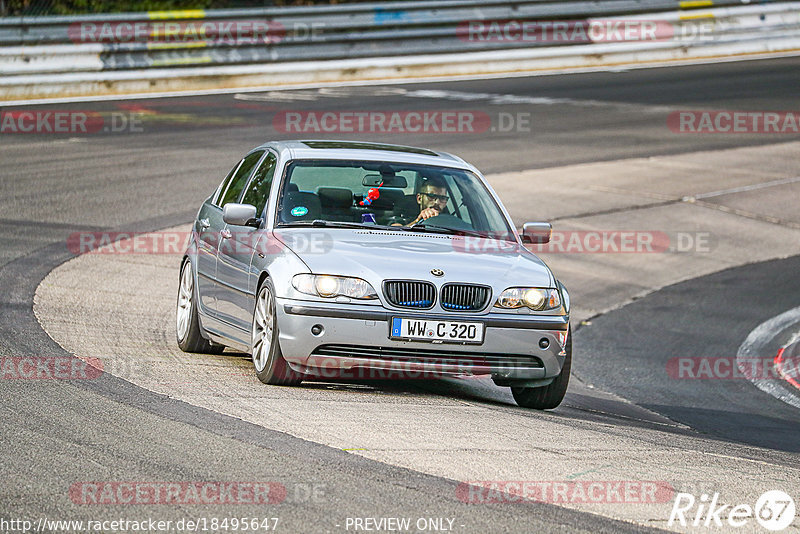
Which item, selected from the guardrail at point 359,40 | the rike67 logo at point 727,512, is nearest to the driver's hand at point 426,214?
the rike67 logo at point 727,512

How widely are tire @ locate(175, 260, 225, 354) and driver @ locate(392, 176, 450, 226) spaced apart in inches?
72.3

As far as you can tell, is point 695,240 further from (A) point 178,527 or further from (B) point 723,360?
(A) point 178,527

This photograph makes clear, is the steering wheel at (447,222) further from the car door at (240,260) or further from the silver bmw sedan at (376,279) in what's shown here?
the car door at (240,260)

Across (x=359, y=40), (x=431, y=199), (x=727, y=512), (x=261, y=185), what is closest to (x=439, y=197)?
(x=431, y=199)

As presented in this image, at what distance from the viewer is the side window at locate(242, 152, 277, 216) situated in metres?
8.93

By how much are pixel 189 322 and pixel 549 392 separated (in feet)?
9.11

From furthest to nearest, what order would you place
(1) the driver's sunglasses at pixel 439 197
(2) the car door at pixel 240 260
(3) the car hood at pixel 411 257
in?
(1) the driver's sunglasses at pixel 439 197 → (2) the car door at pixel 240 260 → (3) the car hood at pixel 411 257

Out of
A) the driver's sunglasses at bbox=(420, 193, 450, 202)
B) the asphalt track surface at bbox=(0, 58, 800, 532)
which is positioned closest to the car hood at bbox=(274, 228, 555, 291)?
A: the driver's sunglasses at bbox=(420, 193, 450, 202)

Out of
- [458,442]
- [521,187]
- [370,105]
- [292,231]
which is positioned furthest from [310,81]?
[458,442]

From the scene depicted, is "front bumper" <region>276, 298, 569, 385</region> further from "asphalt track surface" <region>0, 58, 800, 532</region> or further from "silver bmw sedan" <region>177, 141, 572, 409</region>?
"asphalt track surface" <region>0, 58, 800, 532</region>

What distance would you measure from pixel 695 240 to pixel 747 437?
7639 millimetres

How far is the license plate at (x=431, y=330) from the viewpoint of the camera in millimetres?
7570

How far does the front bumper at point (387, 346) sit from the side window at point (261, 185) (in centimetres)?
147

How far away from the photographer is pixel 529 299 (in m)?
7.84
